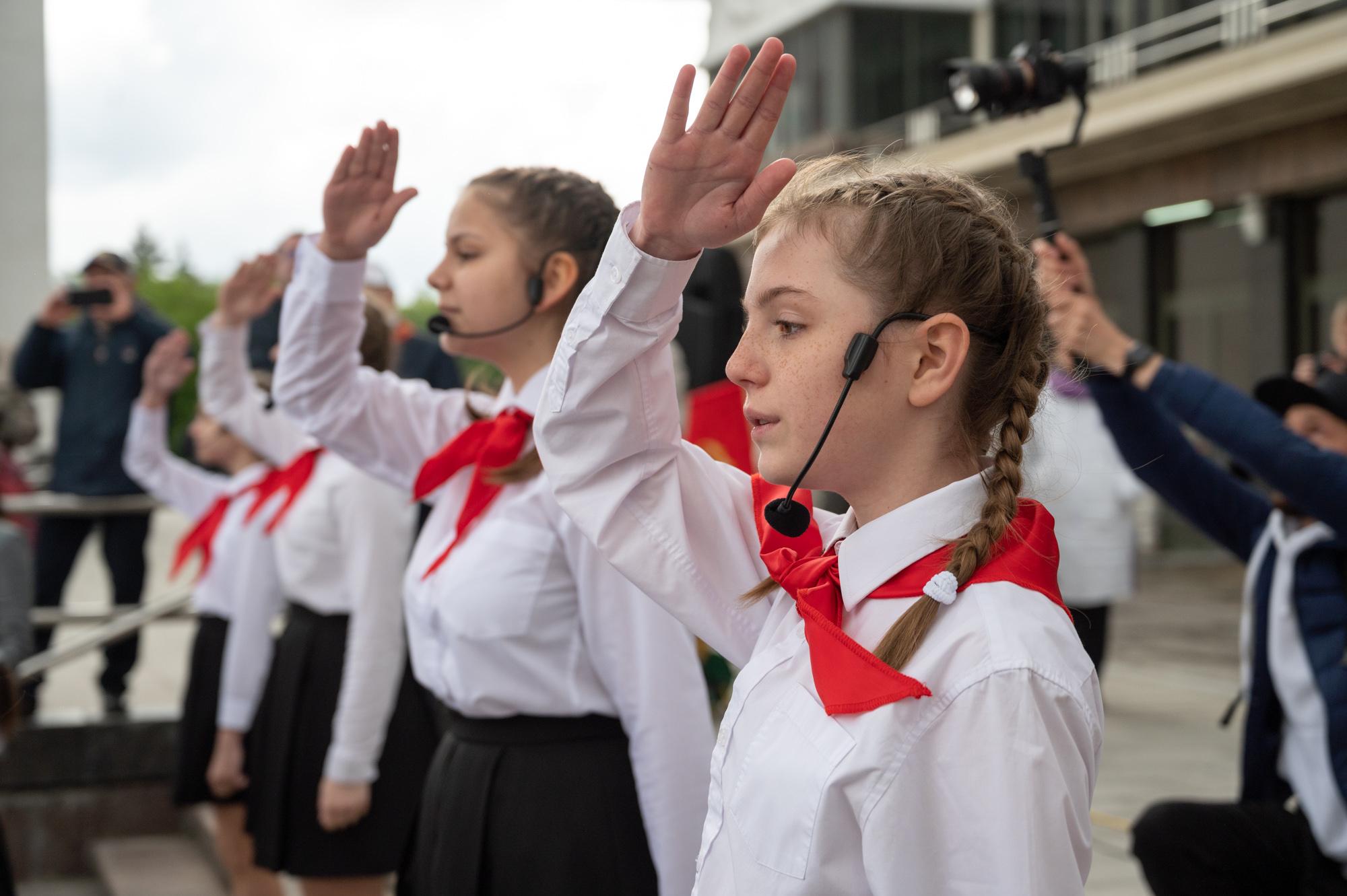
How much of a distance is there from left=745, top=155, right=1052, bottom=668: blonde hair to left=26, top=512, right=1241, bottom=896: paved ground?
9.12 ft

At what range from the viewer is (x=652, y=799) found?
2.05 metres

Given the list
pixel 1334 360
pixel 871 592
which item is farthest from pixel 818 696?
pixel 1334 360

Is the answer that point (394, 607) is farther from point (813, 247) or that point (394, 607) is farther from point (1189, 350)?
point (1189, 350)

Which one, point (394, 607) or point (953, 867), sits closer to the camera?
point (953, 867)

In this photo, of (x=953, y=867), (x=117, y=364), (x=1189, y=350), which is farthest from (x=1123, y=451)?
(x=1189, y=350)

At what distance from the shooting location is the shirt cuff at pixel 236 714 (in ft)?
12.7

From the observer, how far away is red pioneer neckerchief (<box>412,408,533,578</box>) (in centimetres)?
221

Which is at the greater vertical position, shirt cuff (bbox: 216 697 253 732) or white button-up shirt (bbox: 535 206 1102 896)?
white button-up shirt (bbox: 535 206 1102 896)

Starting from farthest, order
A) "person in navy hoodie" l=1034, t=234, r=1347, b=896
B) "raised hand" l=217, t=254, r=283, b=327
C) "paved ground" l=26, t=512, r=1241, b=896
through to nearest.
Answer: "paved ground" l=26, t=512, r=1241, b=896
"raised hand" l=217, t=254, r=283, b=327
"person in navy hoodie" l=1034, t=234, r=1347, b=896

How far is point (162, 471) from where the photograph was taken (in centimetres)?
510

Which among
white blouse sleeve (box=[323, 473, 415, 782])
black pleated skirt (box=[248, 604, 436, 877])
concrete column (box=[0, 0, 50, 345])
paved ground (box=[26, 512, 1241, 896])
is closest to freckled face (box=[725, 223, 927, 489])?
white blouse sleeve (box=[323, 473, 415, 782])

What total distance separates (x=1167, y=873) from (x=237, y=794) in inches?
110

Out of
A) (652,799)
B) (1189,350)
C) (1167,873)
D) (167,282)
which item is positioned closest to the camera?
(652,799)

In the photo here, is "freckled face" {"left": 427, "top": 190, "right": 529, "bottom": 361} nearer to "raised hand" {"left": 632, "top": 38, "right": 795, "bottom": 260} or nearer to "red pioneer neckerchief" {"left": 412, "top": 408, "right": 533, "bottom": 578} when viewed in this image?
"red pioneer neckerchief" {"left": 412, "top": 408, "right": 533, "bottom": 578}
